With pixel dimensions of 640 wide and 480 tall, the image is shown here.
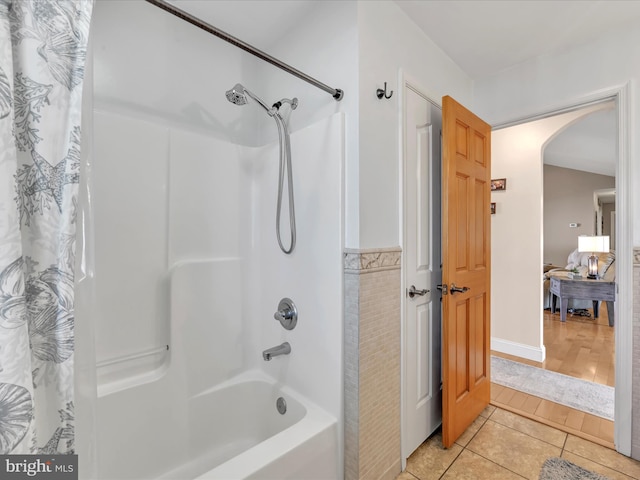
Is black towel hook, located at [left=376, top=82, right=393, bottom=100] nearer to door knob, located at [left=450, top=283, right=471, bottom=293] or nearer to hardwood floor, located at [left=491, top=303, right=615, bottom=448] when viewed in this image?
door knob, located at [left=450, top=283, right=471, bottom=293]

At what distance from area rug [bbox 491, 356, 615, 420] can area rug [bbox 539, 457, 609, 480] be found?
2.29ft

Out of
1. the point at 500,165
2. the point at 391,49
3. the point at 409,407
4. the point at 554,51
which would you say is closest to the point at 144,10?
the point at 391,49

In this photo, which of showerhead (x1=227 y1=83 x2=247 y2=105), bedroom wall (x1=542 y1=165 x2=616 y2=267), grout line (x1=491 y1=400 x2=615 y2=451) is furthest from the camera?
bedroom wall (x1=542 y1=165 x2=616 y2=267)

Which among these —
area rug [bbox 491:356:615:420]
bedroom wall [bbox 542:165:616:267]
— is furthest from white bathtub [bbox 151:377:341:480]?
bedroom wall [bbox 542:165:616:267]

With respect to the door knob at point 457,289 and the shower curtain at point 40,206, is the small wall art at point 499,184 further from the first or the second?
the shower curtain at point 40,206

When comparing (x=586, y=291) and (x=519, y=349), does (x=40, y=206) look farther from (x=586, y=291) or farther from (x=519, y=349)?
(x=586, y=291)

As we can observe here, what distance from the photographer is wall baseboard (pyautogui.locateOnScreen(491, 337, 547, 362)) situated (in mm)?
2975

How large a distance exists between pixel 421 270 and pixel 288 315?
0.86 m

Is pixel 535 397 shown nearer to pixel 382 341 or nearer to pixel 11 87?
pixel 382 341

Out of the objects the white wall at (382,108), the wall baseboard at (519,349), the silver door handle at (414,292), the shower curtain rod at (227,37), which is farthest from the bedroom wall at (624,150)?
the shower curtain rod at (227,37)

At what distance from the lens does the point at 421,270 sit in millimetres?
1850

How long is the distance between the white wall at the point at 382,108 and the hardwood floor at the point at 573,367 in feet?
5.72

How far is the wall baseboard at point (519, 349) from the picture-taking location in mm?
2975

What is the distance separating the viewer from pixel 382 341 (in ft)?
5.00
